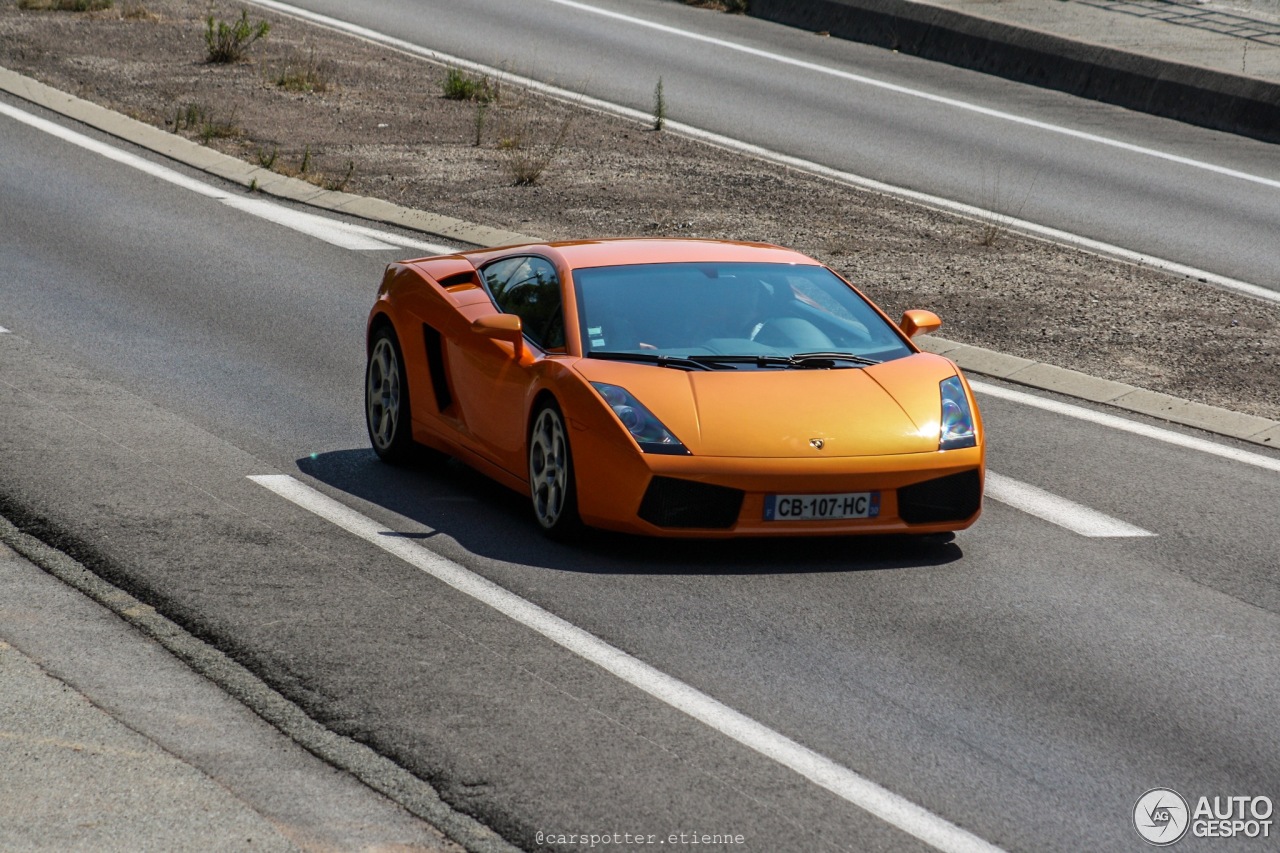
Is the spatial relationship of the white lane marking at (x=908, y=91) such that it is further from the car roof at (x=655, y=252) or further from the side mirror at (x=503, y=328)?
the side mirror at (x=503, y=328)

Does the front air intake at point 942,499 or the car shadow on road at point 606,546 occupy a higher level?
the front air intake at point 942,499

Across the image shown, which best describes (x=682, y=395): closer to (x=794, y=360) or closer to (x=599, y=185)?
(x=794, y=360)

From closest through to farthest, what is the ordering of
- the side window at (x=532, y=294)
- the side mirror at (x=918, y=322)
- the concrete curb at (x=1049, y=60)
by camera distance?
1. the side window at (x=532, y=294)
2. the side mirror at (x=918, y=322)
3. the concrete curb at (x=1049, y=60)

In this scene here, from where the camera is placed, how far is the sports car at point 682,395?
25.4ft

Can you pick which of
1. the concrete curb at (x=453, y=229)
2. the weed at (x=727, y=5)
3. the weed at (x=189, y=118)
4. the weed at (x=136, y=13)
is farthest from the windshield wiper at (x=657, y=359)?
the weed at (x=727, y=5)

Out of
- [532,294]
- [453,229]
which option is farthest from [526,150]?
[532,294]

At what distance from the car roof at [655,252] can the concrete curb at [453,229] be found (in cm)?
300

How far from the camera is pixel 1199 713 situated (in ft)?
20.8

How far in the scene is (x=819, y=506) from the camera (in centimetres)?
775

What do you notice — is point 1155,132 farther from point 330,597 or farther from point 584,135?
point 330,597

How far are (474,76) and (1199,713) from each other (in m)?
19.3

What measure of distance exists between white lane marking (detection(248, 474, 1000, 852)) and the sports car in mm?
658

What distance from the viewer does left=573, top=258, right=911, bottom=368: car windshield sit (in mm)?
8391

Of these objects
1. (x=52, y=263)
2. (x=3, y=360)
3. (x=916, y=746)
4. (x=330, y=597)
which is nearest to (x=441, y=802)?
(x=916, y=746)
